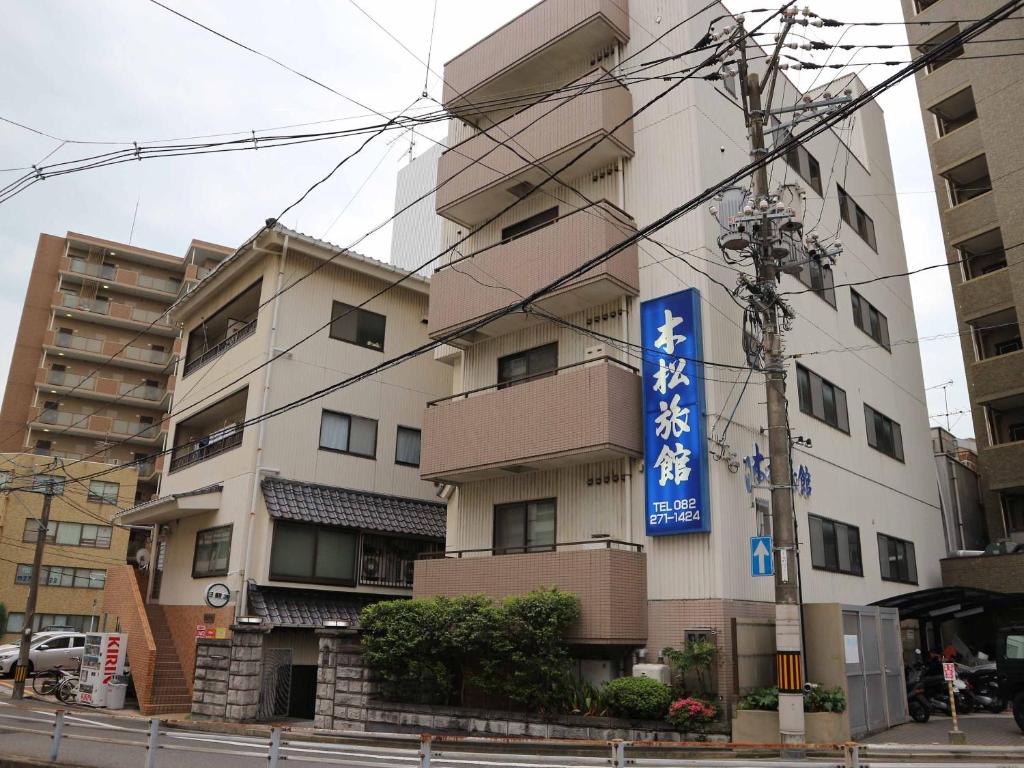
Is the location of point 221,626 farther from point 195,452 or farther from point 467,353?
point 467,353

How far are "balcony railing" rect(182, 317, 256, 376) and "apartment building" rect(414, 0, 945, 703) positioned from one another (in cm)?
733

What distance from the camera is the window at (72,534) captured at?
47750mm

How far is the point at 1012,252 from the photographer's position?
29000 mm

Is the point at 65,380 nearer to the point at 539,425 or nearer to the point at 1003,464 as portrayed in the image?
the point at 539,425

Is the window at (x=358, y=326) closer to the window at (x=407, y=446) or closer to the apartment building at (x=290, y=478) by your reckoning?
the apartment building at (x=290, y=478)

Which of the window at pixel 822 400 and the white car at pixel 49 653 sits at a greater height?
the window at pixel 822 400

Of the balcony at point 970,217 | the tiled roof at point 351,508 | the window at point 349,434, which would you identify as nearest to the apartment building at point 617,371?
the tiled roof at point 351,508

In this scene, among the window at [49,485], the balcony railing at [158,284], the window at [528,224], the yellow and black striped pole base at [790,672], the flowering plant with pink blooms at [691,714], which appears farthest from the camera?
the balcony railing at [158,284]

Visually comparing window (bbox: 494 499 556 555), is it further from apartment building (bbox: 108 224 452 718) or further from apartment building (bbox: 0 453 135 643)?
apartment building (bbox: 0 453 135 643)

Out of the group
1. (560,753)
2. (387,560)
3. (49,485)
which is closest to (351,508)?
(387,560)

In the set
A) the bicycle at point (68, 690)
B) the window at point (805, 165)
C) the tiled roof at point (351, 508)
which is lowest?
the bicycle at point (68, 690)

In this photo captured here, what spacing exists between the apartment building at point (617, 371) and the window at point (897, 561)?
0.10 m

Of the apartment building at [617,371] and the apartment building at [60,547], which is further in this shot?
the apartment building at [60,547]

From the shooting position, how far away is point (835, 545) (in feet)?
65.7
